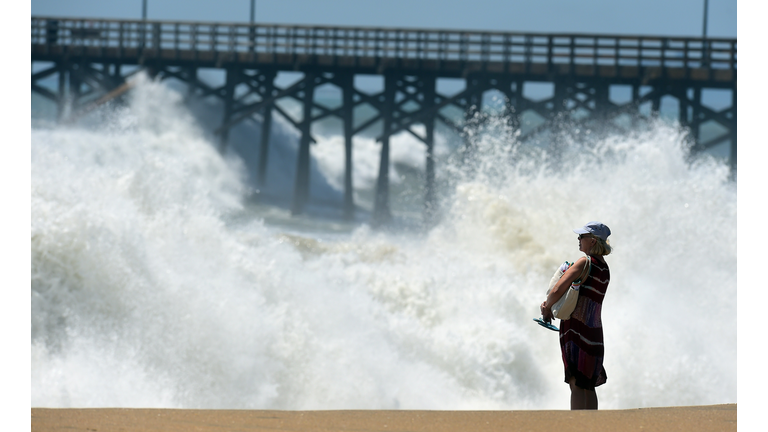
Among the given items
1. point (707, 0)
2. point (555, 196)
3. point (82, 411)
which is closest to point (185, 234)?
point (82, 411)

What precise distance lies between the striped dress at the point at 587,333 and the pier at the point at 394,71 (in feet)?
28.1

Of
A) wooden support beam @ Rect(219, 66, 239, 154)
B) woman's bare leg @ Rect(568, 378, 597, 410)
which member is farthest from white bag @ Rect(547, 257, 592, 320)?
wooden support beam @ Rect(219, 66, 239, 154)

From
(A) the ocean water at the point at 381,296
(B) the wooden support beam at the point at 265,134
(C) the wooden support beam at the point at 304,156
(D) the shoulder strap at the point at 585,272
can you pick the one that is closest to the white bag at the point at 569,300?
(D) the shoulder strap at the point at 585,272

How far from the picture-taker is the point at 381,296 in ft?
21.3

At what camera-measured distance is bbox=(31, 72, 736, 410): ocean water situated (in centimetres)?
475

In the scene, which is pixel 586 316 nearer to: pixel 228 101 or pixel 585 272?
pixel 585 272

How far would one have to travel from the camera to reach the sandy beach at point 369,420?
264 centimetres

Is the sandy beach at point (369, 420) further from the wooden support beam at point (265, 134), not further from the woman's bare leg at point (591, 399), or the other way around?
the wooden support beam at point (265, 134)

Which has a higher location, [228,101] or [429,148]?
[228,101]

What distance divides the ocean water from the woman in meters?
2.37

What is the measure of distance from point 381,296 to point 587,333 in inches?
148

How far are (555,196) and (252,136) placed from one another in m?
7.31

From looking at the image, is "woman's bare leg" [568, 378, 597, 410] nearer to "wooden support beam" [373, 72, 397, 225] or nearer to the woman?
the woman

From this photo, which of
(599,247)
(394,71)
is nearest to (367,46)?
(394,71)
